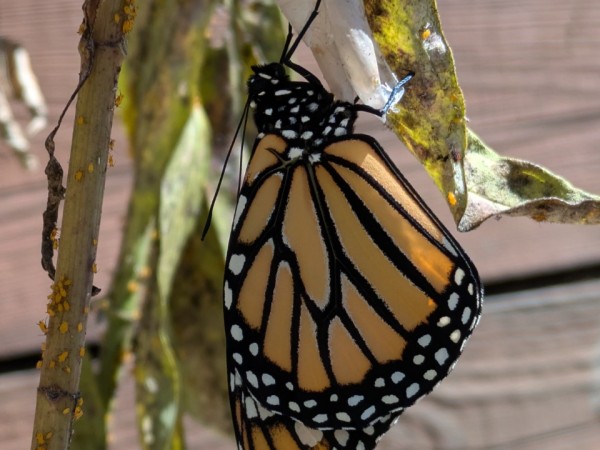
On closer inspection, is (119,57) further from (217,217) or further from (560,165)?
(560,165)

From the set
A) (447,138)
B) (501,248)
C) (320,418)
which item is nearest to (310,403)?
(320,418)

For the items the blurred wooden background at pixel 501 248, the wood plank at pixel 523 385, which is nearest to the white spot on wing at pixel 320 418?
the blurred wooden background at pixel 501 248

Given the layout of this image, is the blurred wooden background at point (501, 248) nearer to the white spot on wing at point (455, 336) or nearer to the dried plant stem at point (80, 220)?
the white spot on wing at point (455, 336)

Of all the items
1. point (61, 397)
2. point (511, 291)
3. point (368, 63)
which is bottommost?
point (511, 291)

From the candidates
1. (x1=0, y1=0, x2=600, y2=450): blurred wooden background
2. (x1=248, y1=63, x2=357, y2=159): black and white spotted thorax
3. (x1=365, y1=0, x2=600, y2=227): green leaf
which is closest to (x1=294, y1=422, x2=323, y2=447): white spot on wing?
(x1=248, y1=63, x2=357, y2=159): black and white spotted thorax

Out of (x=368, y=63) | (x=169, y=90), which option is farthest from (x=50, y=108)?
(x=368, y=63)

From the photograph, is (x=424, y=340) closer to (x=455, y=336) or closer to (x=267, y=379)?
(x=455, y=336)
